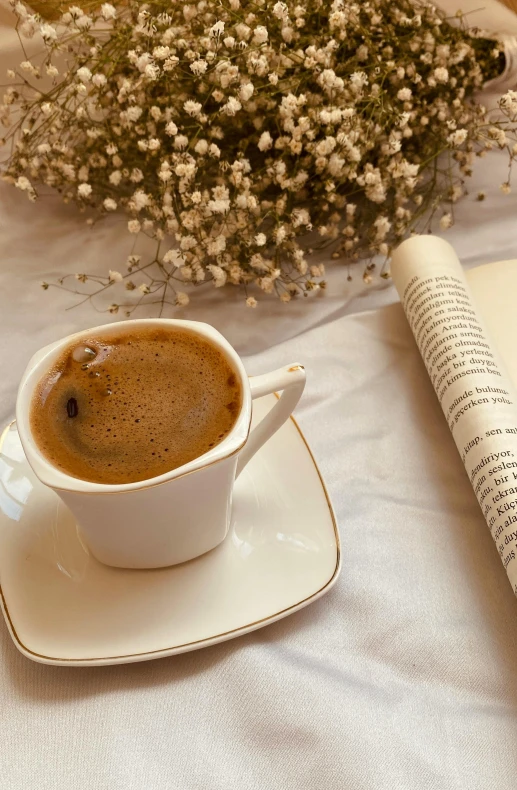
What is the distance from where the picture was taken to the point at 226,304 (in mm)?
989

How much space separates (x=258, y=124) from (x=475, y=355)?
429 mm

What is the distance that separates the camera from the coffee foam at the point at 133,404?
561 mm

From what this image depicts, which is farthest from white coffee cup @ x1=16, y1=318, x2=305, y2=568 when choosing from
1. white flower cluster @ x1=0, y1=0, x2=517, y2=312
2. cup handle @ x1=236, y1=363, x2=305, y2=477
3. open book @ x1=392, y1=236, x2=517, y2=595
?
white flower cluster @ x1=0, y1=0, x2=517, y2=312

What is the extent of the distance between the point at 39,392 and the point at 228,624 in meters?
0.26

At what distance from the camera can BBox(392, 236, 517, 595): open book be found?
26.5 inches

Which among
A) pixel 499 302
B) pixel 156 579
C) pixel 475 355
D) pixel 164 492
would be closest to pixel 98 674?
pixel 156 579

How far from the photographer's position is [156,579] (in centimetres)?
64

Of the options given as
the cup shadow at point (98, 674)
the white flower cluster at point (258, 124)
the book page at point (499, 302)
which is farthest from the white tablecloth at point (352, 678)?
the white flower cluster at point (258, 124)

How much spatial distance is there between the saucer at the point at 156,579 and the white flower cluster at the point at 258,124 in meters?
0.33

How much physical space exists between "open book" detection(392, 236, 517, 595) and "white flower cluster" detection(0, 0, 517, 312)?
118mm

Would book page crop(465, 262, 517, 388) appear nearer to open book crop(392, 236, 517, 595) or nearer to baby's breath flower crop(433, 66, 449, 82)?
open book crop(392, 236, 517, 595)

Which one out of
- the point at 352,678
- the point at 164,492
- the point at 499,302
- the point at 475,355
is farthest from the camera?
the point at 499,302

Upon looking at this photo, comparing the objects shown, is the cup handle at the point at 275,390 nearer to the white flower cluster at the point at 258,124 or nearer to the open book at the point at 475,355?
the open book at the point at 475,355

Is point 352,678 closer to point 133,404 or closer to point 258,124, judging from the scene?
point 133,404
